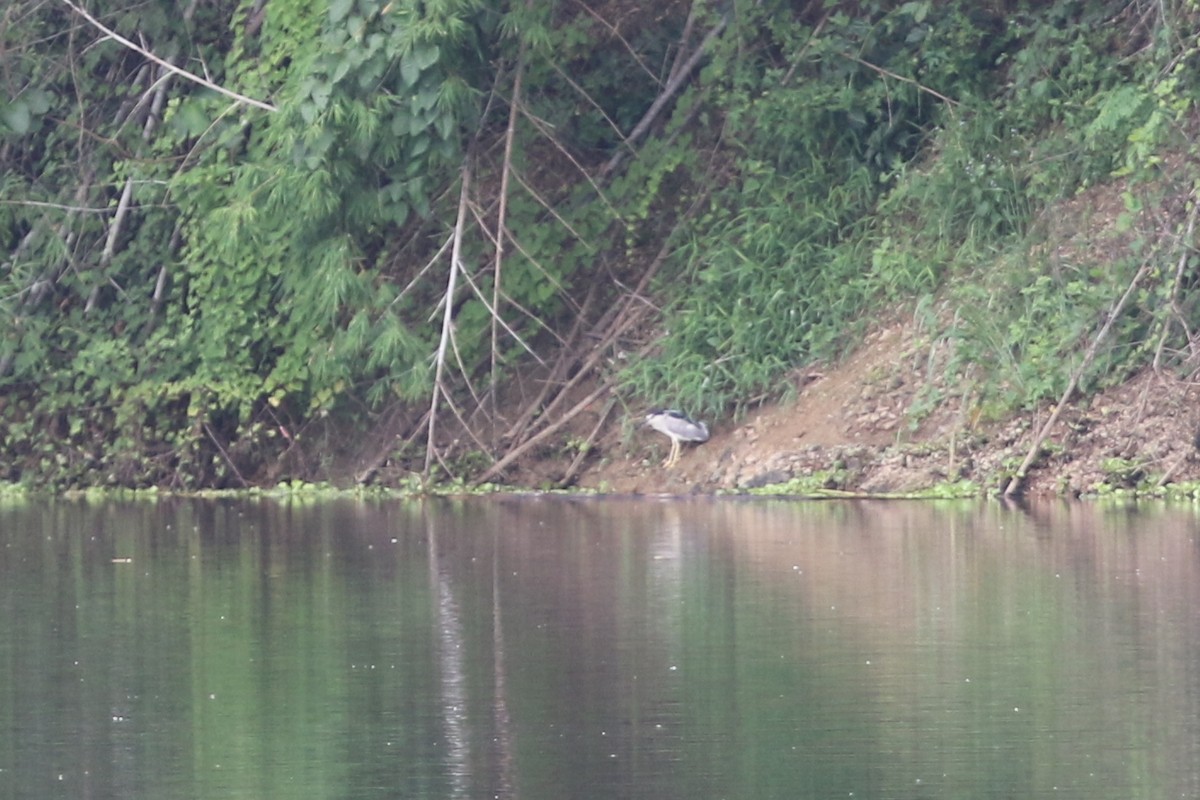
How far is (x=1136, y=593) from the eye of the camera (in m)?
11.2

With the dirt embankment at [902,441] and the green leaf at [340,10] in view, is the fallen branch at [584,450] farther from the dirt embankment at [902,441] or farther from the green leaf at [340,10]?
the green leaf at [340,10]

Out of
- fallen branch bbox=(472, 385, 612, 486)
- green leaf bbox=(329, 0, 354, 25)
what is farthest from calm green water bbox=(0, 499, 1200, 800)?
green leaf bbox=(329, 0, 354, 25)

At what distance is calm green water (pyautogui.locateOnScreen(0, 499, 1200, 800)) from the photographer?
296 inches

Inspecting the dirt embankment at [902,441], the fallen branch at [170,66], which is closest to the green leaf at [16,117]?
the fallen branch at [170,66]

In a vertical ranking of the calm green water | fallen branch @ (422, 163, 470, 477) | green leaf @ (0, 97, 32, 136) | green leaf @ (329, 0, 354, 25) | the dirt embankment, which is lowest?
the calm green water

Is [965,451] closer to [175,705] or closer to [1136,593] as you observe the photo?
[1136,593]

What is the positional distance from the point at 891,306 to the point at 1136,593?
8.76 m

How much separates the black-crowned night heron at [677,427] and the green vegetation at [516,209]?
1.75 ft

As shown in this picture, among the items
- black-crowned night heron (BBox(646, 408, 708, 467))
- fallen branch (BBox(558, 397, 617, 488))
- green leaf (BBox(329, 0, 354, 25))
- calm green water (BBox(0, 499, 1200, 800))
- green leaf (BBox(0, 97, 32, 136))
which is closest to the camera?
calm green water (BBox(0, 499, 1200, 800))

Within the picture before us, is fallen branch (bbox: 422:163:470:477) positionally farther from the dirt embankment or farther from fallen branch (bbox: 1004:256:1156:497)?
fallen branch (bbox: 1004:256:1156:497)

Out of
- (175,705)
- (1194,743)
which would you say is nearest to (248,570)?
(175,705)

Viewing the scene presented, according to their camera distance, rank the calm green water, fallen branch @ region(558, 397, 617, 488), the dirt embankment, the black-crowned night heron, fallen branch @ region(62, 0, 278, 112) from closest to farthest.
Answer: the calm green water → the dirt embankment → the black-crowned night heron → fallen branch @ region(558, 397, 617, 488) → fallen branch @ region(62, 0, 278, 112)

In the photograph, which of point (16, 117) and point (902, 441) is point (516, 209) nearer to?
point (902, 441)

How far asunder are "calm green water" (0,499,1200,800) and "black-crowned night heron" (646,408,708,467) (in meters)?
3.11
